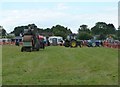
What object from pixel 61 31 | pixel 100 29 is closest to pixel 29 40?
pixel 61 31

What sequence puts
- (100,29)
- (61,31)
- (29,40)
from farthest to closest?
1. (100,29)
2. (61,31)
3. (29,40)

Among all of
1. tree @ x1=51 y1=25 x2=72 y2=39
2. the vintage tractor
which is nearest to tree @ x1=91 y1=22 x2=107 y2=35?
tree @ x1=51 y1=25 x2=72 y2=39

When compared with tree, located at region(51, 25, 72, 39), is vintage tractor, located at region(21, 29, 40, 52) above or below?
below

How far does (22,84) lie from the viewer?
11984 millimetres

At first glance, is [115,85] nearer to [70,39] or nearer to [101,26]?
[70,39]

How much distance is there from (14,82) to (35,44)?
33.1 metres

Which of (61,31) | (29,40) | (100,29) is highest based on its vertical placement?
(100,29)

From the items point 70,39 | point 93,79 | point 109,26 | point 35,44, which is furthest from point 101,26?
point 93,79

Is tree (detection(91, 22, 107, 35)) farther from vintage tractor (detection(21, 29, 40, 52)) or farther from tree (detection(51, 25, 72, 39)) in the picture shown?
vintage tractor (detection(21, 29, 40, 52))

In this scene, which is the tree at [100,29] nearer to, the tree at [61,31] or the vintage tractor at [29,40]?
the tree at [61,31]

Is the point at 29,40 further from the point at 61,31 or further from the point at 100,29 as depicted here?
the point at 100,29

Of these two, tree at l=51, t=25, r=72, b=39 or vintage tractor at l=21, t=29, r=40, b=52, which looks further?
tree at l=51, t=25, r=72, b=39

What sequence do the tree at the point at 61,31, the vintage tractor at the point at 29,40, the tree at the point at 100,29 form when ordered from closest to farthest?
the vintage tractor at the point at 29,40 < the tree at the point at 61,31 < the tree at the point at 100,29

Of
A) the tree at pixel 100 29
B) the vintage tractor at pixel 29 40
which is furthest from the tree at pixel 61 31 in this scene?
the vintage tractor at pixel 29 40
